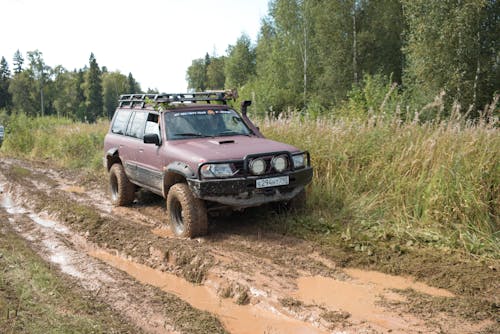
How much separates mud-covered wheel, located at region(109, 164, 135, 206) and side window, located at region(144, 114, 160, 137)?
134 centimetres

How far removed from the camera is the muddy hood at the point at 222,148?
6504 millimetres

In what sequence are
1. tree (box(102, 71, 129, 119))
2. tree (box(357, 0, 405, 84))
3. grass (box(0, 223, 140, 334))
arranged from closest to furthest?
1. grass (box(0, 223, 140, 334))
2. tree (box(357, 0, 405, 84))
3. tree (box(102, 71, 129, 119))

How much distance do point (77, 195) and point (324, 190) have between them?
5.52 metres

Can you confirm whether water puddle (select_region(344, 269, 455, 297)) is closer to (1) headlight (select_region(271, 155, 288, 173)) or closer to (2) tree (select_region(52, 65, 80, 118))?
(1) headlight (select_region(271, 155, 288, 173))

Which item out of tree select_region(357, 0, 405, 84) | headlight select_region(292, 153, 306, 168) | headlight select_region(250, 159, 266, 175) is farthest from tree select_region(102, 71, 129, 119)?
headlight select_region(250, 159, 266, 175)

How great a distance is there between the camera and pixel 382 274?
5348mm

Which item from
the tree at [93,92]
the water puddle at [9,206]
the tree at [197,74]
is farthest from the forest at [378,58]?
the tree at [197,74]

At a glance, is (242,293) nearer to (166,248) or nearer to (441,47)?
(166,248)

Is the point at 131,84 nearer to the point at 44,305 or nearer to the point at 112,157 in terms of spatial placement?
the point at 112,157

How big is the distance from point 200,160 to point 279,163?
1072 mm

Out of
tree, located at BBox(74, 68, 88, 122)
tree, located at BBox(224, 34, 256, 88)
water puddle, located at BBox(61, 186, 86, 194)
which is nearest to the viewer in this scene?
water puddle, located at BBox(61, 186, 86, 194)

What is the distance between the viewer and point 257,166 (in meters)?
6.50

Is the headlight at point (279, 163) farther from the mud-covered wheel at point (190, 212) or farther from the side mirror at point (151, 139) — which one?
the side mirror at point (151, 139)

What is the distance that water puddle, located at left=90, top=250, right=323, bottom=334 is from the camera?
13.9 ft
